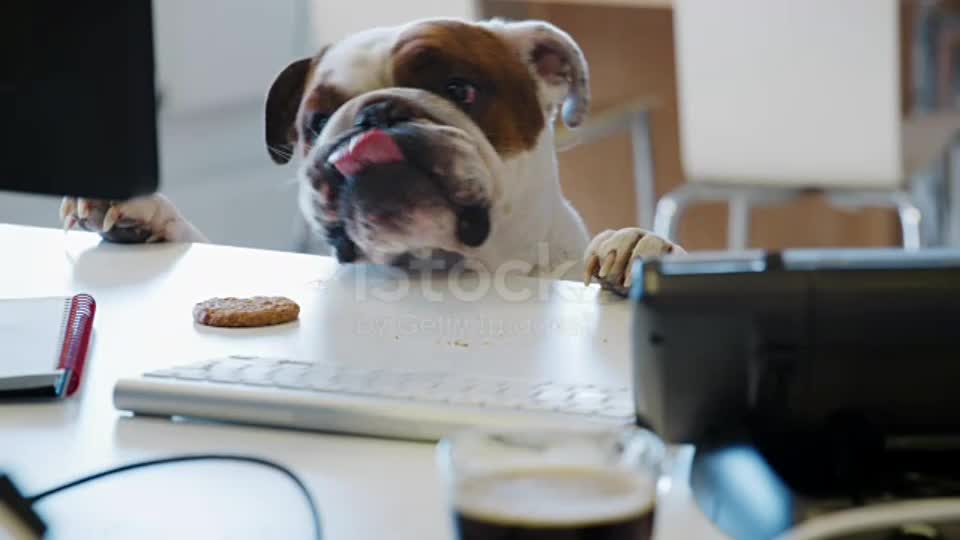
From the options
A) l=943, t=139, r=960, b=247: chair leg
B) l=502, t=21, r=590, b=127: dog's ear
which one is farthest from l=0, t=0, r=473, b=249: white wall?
l=943, t=139, r=960, b=247: chair leg

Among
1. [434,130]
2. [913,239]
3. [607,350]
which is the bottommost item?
[913,239]

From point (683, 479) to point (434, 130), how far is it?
54 centimetres

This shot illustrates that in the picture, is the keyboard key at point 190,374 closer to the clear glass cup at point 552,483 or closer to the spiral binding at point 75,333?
the spiral binding at point 75,333

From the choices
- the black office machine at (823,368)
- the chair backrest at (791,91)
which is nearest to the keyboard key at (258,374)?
the black office machine at (823,368)

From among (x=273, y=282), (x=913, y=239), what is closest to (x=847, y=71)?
(x=913, y=239)

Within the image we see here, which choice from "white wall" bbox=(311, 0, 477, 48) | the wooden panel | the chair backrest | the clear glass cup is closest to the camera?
the clear glass cup

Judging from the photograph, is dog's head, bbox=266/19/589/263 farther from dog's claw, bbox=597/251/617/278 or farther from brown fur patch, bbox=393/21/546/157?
dog's claw, bbox=597/251/617/278

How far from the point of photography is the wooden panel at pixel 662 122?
2920mm

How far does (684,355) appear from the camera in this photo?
55 cm

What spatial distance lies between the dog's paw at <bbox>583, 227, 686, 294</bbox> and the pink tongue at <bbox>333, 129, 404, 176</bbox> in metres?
0.18

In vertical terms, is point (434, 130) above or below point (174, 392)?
above

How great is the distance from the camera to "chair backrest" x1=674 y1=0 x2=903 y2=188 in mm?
2246

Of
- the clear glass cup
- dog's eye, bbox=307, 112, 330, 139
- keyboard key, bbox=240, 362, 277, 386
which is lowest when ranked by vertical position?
keyboard key, bbox=240, 362, 277, 386

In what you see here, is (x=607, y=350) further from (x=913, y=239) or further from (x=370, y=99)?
(x=913, y=239)
